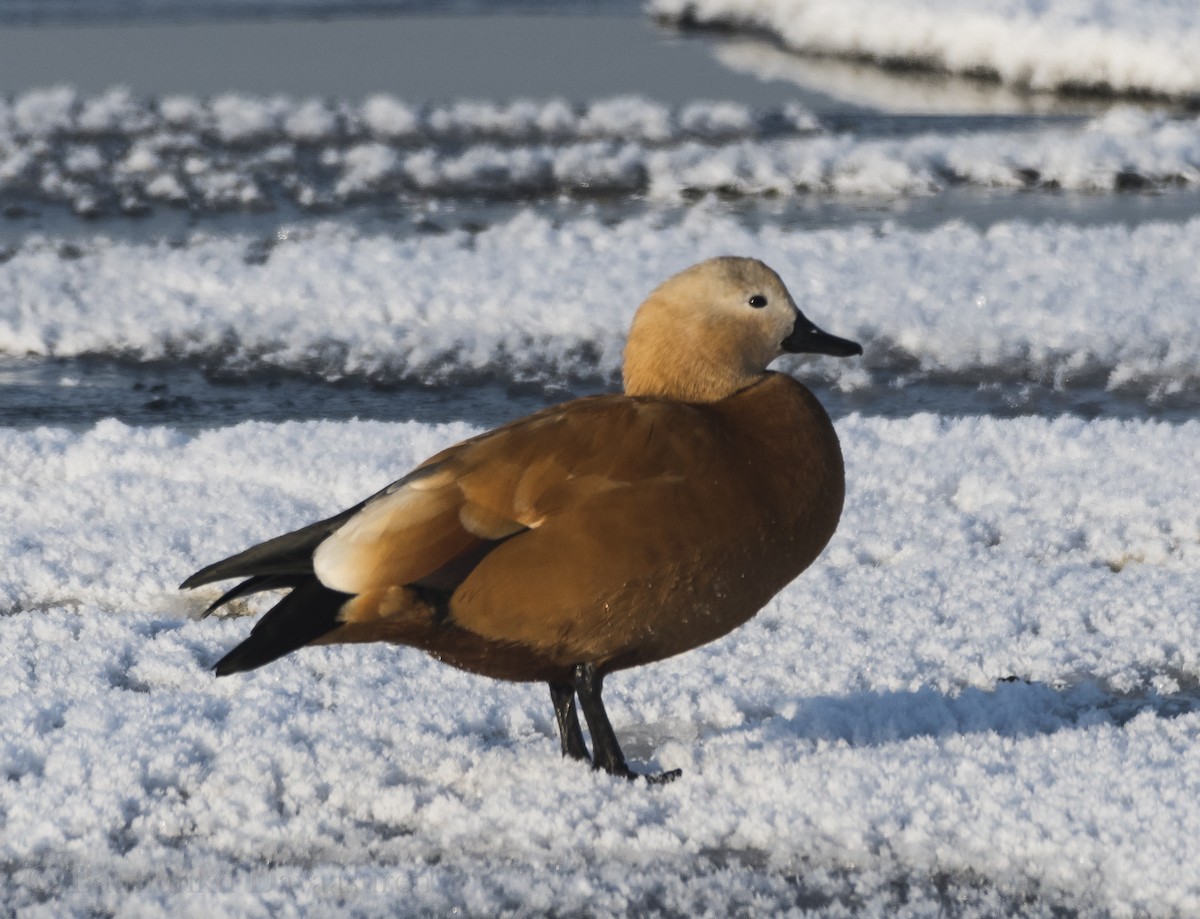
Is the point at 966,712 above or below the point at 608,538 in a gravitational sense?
below

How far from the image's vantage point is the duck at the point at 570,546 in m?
3.29

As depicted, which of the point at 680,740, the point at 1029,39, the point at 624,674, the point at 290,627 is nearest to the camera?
the point at 290,627

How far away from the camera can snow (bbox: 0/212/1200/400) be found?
7402 millimetres

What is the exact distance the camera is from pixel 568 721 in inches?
144

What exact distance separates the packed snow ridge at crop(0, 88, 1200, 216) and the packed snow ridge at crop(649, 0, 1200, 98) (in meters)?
1.45

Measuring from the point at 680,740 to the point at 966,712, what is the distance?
62cm

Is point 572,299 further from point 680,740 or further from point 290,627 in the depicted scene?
point 290,627

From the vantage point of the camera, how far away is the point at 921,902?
3090 mm

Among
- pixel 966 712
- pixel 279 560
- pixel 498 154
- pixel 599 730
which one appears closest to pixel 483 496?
pixel 279 560

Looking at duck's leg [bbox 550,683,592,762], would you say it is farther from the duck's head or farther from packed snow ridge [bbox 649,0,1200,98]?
packed snow ridge [bbox 649,0,1200,98]

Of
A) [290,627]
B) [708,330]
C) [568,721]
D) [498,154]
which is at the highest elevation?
[708,330]

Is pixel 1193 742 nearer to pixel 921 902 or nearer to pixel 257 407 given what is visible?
pixel 921 902

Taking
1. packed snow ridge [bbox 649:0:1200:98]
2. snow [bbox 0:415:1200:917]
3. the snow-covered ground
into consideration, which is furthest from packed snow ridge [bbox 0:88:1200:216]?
snow [bbox 0:415:1200:917]

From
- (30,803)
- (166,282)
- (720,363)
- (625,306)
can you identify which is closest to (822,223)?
(625,306)
